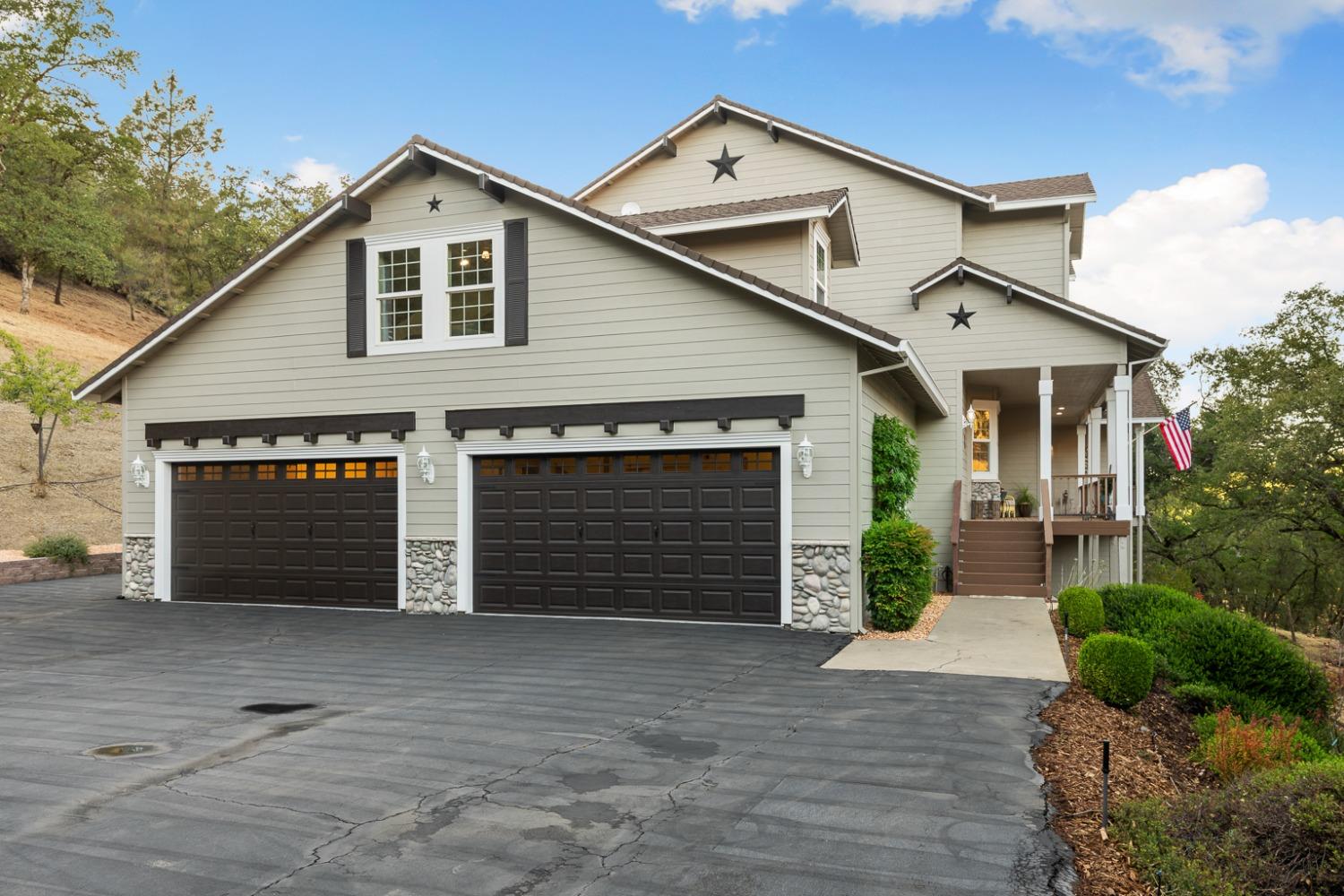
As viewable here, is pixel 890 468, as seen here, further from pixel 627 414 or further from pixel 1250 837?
pixel 1250 837

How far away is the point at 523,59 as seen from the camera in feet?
86.0

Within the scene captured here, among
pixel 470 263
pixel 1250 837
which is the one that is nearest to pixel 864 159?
pixel 470 263

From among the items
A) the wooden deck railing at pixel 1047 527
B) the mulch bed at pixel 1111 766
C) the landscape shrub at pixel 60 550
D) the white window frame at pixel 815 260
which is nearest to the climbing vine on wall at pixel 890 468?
the white window frame at pixel 815 260

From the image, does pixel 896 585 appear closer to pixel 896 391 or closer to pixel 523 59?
pixel 896 391

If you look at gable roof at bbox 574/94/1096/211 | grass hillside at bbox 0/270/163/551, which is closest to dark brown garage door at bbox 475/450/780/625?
gable roof at bbox 574/94/1096/211

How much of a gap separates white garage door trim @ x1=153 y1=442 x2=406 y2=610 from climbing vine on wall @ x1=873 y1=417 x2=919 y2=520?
6775 mm

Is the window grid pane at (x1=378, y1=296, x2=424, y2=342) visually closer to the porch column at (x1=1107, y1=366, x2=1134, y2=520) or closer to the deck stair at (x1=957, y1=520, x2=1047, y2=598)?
the deck stair at (x1=957, y1=520, x2=1047, y2=598)

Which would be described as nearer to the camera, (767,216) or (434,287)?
(434,287)

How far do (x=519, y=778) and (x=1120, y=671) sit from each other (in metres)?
5.09

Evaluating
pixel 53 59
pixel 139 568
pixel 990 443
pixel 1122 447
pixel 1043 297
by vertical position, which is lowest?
pixel 139 568

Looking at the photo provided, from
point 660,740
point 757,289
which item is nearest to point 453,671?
point 660,740

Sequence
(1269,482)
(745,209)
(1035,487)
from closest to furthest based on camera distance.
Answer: (745,209) < (1035,487) < (1269,482)

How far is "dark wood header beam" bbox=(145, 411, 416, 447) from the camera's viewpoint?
43.2ft

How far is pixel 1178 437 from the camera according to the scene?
56.4 ft
